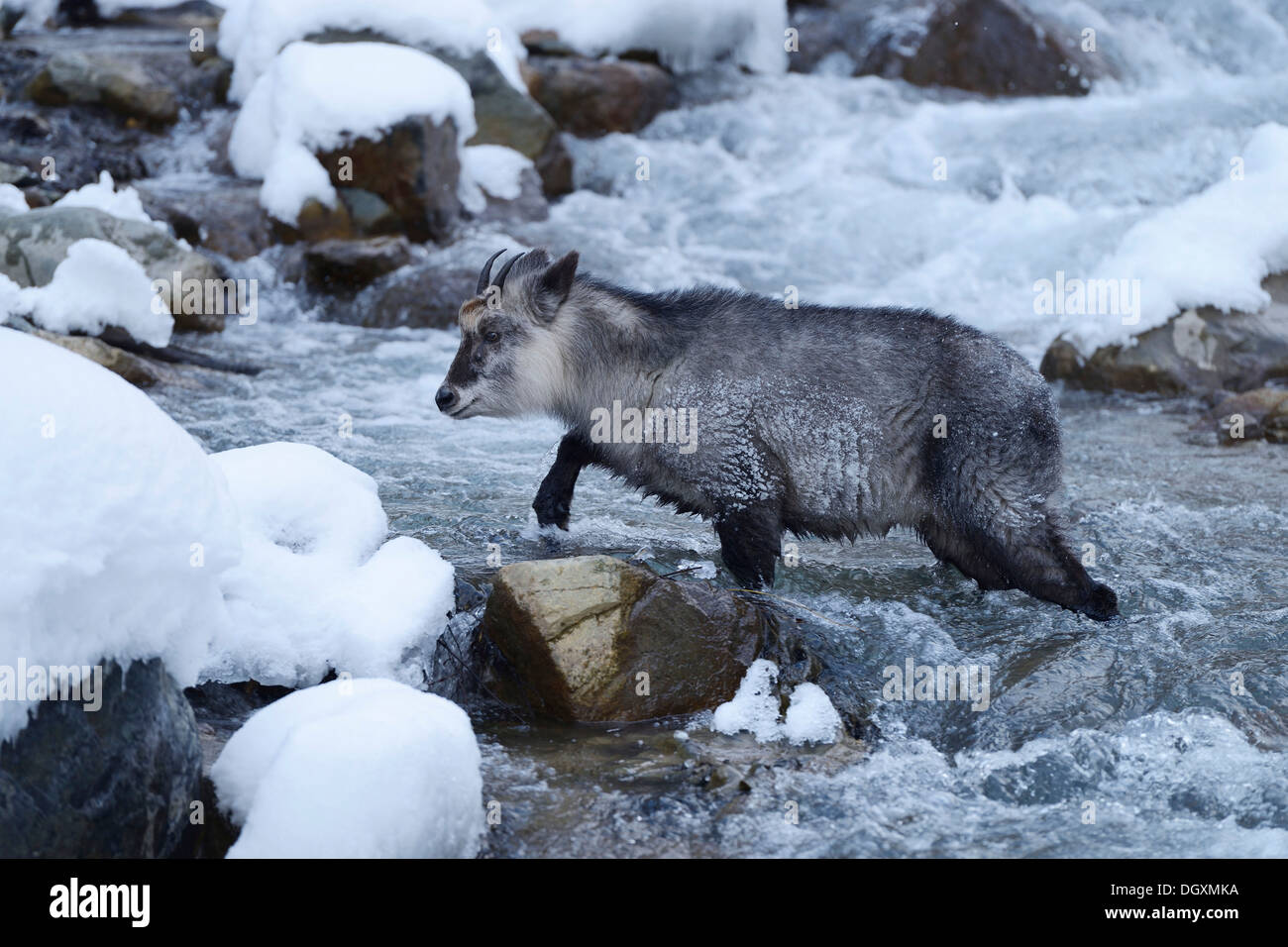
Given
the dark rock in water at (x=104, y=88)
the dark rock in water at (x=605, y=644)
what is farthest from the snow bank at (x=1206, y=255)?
the dark rock in water at (x=104, y=88)

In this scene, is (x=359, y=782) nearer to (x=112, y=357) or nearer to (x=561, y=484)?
(x=561, y=484)

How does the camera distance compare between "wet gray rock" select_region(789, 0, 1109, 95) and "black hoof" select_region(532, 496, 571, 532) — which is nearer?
"black hoof" select_region(532, 496, 571, 532)

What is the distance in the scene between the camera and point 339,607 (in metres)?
4.96

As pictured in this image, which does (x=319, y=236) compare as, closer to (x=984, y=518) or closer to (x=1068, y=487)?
(x=1068, y=487)

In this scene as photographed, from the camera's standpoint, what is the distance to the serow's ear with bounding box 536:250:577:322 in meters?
6.06

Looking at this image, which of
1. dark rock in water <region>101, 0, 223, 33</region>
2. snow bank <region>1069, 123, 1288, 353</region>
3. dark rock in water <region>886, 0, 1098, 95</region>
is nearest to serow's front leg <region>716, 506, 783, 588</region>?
snow bank <region>1069, 123, 1288, 353</region>

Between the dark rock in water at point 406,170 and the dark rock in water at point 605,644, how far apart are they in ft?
28.3

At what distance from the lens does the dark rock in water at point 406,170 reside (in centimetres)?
1252

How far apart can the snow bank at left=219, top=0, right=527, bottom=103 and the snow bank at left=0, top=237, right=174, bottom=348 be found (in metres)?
5.93

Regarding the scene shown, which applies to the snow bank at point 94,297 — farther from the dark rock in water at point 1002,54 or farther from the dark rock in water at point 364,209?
the dark rock in water at point 1002,54

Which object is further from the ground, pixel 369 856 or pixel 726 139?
pixel 726 139

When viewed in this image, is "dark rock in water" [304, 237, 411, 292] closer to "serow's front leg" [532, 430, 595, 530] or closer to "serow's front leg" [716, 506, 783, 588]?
"serow's front leg" [532, 430, 595, 530]

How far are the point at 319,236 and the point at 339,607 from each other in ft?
27.3
